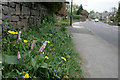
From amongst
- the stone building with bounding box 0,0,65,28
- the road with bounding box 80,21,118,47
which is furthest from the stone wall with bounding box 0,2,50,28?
the road with bounding box 80,21,118,47

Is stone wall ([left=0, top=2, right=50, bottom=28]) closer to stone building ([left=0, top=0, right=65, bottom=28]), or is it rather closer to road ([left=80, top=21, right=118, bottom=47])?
stone building ([left=0, top=0, right=65, bottom=28])

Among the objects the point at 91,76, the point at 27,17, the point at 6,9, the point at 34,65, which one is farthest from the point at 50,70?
the point at 27,17

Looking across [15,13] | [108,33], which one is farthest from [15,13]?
[108,33]

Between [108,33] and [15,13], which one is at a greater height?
[15,13]

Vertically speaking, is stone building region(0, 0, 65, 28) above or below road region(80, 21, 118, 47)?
above

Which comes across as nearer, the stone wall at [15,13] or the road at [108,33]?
the stone wall at [15,13]

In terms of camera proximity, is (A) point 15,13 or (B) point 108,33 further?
(B) point 108,33

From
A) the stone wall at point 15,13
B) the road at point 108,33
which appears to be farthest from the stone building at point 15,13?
the road at point 108,33

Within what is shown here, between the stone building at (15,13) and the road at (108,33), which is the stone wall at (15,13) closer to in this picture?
the stone building at (15,13)

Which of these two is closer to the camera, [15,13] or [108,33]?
[15,13]

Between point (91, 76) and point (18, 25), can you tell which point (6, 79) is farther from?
point (18, 25)

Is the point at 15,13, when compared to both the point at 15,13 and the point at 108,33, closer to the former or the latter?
the point at 15,13

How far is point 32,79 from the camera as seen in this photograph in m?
2.24

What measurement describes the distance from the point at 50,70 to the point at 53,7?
333 inches
